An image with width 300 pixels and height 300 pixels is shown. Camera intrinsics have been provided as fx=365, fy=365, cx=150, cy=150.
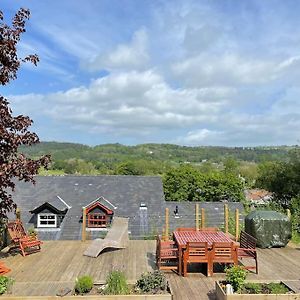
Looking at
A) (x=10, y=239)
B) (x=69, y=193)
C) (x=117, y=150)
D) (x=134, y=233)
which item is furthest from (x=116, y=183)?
(x=117, y=150)

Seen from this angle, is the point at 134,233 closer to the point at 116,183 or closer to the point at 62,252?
the point at 116,183

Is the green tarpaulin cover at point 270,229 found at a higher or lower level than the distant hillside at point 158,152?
lower

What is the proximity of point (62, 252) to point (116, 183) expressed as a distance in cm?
1208

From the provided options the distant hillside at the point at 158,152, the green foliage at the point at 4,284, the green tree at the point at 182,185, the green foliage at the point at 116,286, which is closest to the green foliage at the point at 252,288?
the green foliage at the point at 116,286

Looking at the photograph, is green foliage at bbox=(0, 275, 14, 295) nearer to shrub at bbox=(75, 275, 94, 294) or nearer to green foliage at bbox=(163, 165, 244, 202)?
shrub at bbox=(75, 275, 94, 294)

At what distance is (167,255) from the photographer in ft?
28.2

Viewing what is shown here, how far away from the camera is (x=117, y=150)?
17750 cm

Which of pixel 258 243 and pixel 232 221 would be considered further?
pixel 232 221

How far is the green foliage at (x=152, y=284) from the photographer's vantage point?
675 centimetres

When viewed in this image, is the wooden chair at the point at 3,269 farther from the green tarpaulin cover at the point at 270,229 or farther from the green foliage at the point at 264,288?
the green tarpaulin cover at the point at 270,229

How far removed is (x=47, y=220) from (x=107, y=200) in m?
3.65

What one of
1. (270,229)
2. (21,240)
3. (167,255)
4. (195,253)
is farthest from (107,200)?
(195,253)

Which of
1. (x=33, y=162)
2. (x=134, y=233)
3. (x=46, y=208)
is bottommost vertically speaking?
(x=134, y=233)

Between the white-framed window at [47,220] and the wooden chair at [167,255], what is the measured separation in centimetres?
987
